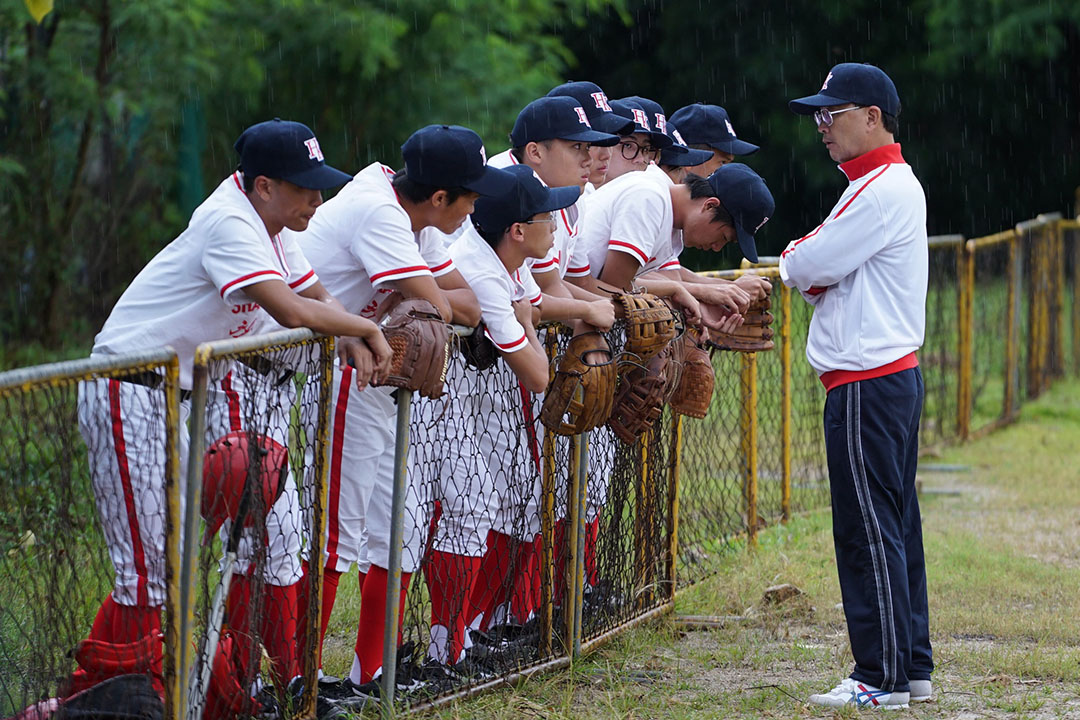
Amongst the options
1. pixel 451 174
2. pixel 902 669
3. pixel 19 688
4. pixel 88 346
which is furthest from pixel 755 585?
pixel 88 346

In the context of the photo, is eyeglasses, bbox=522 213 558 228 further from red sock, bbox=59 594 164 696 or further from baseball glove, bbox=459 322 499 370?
red sock, bbox=59 594 164 696

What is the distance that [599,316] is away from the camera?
4699mm

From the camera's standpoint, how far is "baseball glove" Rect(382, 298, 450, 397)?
4031 millimetres

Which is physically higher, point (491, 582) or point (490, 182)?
point (490, 182)

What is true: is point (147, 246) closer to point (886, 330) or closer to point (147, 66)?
point (147, 66)

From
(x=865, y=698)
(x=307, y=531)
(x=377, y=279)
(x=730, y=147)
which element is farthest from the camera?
(x=730, y=147)

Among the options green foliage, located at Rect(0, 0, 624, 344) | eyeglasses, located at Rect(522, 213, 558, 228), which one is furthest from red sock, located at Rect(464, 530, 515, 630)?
green foliage, located at Rect(0, 0, 624, 344)

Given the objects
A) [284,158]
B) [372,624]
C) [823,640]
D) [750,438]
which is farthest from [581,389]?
[750,438]

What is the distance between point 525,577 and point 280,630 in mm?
1216

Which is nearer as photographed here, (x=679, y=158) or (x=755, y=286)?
(x=755, y=286)

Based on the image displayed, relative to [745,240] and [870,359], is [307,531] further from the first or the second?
[745,240]

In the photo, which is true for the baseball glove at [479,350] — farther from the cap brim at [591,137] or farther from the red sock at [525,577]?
the cap brim at [591,137]

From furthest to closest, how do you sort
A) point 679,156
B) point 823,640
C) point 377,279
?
1. point 679,156
2. point 823,640
3. point 377,279

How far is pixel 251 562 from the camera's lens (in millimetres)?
3844
